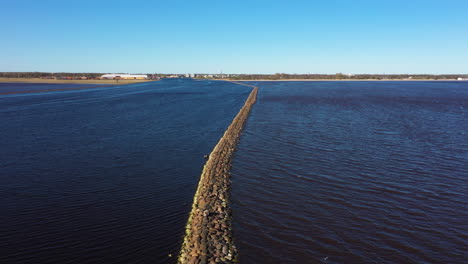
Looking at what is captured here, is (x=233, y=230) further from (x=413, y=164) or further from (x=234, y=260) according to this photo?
(x=413, y=164)

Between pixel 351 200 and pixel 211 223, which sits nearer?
pixel 211 223

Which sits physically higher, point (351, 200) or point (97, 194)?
point (351, 200)

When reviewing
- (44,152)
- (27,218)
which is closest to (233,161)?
(27,218)

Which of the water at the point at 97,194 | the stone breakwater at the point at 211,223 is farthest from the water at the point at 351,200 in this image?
the water at the point at 97,194

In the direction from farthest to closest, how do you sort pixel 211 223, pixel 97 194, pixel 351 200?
pixel 97 194 → pixel 351 200 → pixel 211 223

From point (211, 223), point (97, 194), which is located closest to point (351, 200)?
point (211, 223)

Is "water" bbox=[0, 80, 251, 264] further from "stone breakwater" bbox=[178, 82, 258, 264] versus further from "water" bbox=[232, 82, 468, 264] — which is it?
"water" bbox=[232, 82, 468, 264]

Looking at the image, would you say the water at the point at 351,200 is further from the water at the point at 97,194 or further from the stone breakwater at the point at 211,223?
the water at the point at 97,194

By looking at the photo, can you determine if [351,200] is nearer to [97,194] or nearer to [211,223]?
[211,223]
